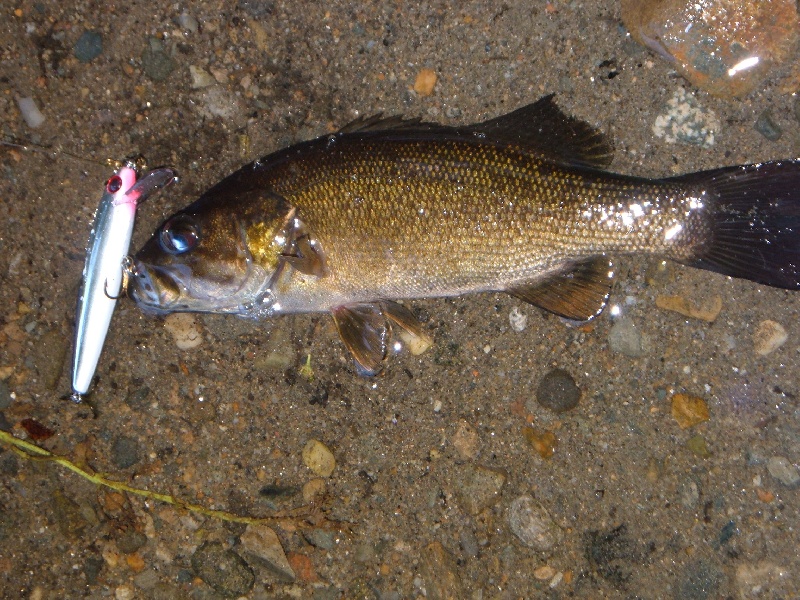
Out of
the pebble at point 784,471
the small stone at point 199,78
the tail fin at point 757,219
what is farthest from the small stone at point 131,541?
the pebble at point 784,471

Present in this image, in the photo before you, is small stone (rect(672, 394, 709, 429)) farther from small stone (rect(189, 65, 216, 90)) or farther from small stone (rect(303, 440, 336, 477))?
small stone (rect(189, 65, 216, 90))

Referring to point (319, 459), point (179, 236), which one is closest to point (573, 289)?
point (319, 459)

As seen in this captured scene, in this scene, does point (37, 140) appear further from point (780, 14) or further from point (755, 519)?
point (755, 519)

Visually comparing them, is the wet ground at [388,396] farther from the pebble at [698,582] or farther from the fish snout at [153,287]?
the fish snout at [153,287]

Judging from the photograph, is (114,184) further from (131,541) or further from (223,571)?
(223,571)

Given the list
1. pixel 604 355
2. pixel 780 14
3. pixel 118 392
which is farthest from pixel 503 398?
pixel 780 14

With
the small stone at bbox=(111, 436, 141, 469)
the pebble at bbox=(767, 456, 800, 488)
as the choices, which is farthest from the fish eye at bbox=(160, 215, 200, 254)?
the pebble at bbox=(767, 456, 800, 488)
